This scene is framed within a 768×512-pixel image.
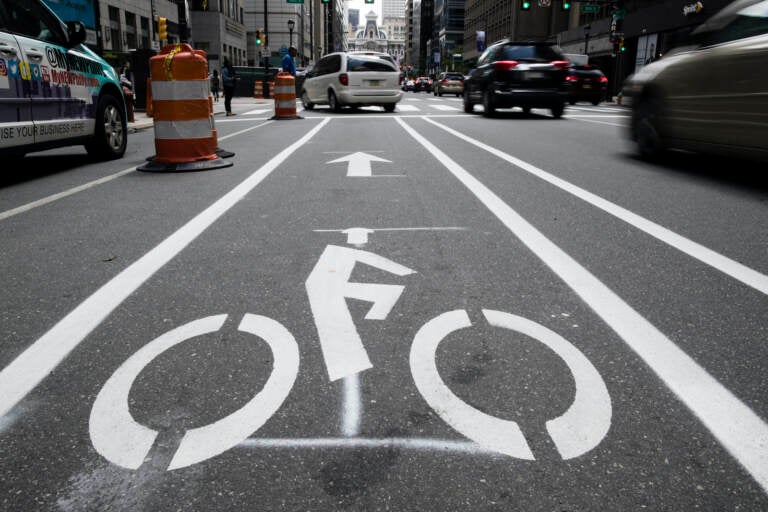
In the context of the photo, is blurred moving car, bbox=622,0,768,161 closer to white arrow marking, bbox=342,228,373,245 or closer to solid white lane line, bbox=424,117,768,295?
solid white lane line, bbox=424,117,768,295

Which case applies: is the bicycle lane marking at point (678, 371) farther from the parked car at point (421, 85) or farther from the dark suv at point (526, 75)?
the parked car at point (421, 85)

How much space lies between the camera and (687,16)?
37.2 m

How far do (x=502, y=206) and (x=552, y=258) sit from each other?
154 cm

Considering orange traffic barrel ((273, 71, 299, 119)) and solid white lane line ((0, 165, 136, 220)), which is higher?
orange traffic barrel ((273, 71, 299, 119))

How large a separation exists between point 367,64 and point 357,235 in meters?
16.7

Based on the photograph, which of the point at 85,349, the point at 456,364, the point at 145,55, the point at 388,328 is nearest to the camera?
the point at 456,364

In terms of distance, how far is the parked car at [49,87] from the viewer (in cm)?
643

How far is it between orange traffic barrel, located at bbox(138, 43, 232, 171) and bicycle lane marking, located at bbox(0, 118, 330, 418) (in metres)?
2.84

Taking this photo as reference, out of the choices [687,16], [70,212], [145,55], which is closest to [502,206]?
[70,212]

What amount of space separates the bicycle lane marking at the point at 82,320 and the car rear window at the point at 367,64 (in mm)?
15905

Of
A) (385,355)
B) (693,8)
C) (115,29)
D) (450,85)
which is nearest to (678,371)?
(385,355)

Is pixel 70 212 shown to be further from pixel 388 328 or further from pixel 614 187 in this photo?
pixel 614 187

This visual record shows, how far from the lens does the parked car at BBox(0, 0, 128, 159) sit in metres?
6.43

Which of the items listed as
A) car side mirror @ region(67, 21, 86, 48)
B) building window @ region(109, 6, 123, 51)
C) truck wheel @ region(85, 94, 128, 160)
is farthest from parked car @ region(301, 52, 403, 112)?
building window @ region(109, 6, 123, 51)
